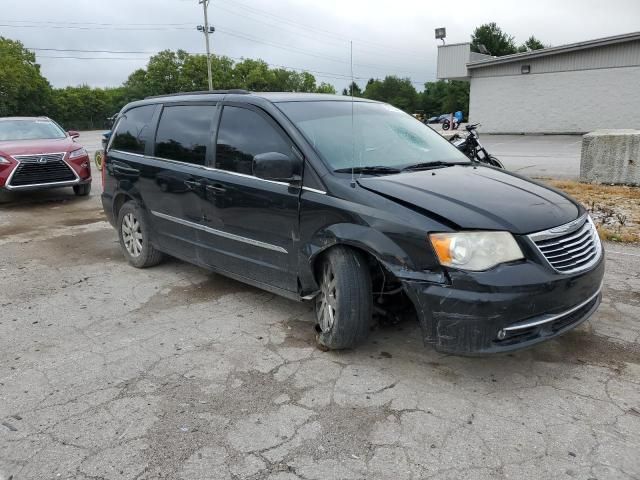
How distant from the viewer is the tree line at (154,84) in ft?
201

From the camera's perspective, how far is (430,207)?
10.4ft

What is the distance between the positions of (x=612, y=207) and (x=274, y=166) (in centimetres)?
613

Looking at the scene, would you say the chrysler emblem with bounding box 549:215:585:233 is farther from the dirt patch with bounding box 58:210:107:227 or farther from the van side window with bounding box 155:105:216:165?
the dirt patch with bounding box 58:210:107:227

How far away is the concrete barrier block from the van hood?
6.87 metres

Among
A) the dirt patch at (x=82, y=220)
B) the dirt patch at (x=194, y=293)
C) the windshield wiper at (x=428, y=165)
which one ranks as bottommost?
the dirt patch at (x=194, y=293)

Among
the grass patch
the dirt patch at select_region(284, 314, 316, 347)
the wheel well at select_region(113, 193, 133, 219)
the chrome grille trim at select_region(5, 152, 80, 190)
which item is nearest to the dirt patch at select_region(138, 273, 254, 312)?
the dirt patch at select_region(284, 314, 316, 347)

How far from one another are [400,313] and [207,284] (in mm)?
2173

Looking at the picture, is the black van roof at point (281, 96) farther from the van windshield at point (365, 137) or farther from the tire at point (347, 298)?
the tire at point (347, 298)

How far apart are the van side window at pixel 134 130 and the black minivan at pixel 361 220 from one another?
8 cm

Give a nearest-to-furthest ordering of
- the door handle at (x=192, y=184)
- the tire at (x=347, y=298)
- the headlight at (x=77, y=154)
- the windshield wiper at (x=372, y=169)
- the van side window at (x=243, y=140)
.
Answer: the tire at (x=347, y=298), the windshield wiper at (x=372, y=169), the van side window at (x=243, y=140), the door handle at (x=192, y=184), the headlight at (x=77, y=154)

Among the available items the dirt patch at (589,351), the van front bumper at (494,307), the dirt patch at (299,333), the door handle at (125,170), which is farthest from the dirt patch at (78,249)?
the dirt patch at (589,351)

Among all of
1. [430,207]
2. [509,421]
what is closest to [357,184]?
[430,207]

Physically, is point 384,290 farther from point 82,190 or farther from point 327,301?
point 82,190

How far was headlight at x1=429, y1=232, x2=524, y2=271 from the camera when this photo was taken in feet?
9.88
